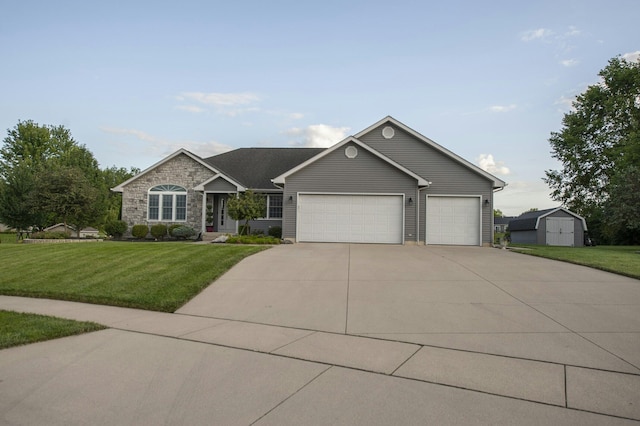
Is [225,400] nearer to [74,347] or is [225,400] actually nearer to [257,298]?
[74,347]

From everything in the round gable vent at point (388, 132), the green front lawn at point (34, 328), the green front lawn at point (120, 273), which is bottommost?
the green front lawn at point (34, 328)

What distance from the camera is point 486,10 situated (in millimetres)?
14594

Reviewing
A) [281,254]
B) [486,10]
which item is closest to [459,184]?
[486,10]

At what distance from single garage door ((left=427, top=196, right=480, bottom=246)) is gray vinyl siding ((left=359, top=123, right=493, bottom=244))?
0.31m

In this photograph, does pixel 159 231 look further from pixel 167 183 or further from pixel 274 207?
pixel 274 207

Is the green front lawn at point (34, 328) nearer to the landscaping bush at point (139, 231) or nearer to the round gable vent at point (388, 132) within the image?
the landscaping bush at point (139, 231)

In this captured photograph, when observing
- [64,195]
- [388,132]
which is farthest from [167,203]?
[388,132]

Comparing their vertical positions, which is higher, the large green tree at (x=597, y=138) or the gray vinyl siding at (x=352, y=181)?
the large green tree at (x=597, y=138)

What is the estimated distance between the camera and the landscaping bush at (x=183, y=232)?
22.3 meters

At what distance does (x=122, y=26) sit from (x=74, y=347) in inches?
521

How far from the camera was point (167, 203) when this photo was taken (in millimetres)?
23812

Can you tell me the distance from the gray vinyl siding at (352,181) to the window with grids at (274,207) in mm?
4885

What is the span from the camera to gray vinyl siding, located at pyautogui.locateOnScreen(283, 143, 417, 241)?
19188 millimetres

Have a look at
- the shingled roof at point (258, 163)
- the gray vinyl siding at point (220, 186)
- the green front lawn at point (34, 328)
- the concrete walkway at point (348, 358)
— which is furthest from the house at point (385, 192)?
the green front lawn at point (34, 328)
